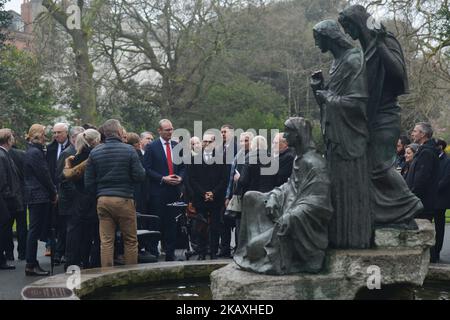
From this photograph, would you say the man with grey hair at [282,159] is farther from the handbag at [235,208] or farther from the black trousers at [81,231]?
the black trousers at [81,231]

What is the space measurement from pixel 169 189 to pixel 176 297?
12.0 feet

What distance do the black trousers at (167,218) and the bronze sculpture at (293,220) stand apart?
3866 mm

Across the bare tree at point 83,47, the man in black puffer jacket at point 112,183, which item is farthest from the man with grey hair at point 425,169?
the bare tree at point 83,47

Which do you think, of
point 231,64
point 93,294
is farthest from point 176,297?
point 231,64

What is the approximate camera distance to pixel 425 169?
464 inches

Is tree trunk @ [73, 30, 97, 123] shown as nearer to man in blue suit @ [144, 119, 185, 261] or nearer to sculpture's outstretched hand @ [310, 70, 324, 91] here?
man in blue suit @ [144, 119, 185, 261]

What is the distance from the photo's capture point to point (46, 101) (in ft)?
106

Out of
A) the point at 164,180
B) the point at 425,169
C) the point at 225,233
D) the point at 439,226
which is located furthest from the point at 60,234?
the point at 439,226

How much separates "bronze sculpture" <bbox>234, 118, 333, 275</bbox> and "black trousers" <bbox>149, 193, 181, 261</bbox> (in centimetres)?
387

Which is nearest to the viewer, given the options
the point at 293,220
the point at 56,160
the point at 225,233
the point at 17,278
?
the point at 293,220

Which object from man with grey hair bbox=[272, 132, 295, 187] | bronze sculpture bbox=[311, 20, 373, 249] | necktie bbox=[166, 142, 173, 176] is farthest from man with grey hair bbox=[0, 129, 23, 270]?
bronze sculpture bbox=[311, 20, 373, 249]

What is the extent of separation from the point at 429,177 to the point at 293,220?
193 inches

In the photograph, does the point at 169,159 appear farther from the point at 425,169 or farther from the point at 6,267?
the point at 425,169
